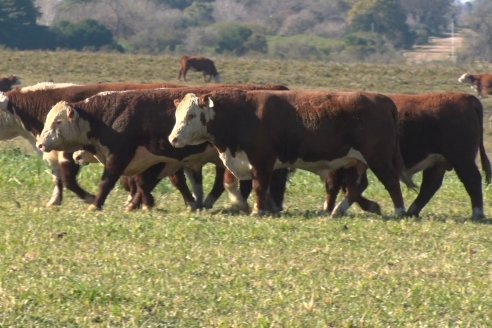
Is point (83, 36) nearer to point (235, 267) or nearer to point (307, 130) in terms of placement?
point (307, 130)

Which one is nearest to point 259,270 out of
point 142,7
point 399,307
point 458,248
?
point 399,307

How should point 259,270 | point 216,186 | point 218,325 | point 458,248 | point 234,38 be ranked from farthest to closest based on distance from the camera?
point 234,38 < point 216,186 < point 458,248 < point 259,270 < point 218,325

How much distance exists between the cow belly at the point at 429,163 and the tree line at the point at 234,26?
2113 inches

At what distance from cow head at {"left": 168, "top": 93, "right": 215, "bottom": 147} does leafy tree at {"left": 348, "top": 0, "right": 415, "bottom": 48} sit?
8109 centimetres

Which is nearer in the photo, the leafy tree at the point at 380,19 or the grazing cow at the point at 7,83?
the grazing cow at the point at 7,83

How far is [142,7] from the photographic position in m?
106

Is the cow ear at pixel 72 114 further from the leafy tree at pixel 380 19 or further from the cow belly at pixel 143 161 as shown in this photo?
the leafy tree at pixel 380 19

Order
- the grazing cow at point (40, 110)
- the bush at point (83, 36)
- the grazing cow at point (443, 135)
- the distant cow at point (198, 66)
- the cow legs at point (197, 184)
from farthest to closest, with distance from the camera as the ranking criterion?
the bush at point (83, 36), the distant cow at point (198, 66), the cow legs at point (197, 184), the grazing cow at point (40, 110), the grazing cow at point (443, 135)

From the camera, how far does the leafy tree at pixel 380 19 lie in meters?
95.0

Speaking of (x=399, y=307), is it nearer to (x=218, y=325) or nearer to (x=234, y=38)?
(x=218, y=325)

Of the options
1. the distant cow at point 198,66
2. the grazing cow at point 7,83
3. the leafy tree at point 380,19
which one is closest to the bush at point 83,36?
the distant cow at point 198,66

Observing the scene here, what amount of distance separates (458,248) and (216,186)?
13.7 feet

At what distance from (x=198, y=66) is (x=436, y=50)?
5014 cm

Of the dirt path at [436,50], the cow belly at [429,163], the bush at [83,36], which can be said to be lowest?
the dirt path at [436,50]
